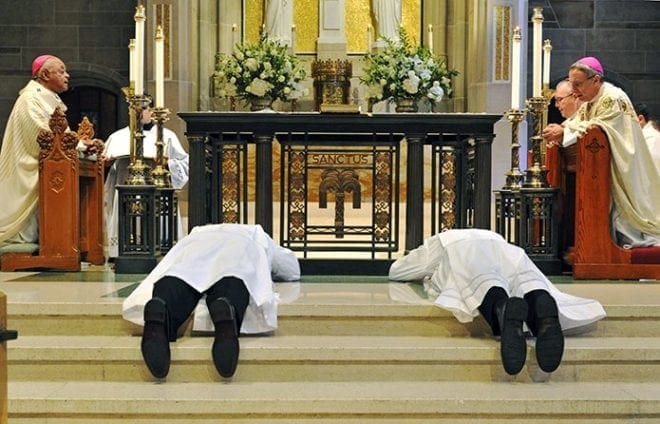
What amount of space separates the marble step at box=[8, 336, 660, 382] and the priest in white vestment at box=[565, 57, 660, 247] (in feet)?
6.56

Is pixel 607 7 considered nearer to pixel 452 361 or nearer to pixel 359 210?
pixel 359 210

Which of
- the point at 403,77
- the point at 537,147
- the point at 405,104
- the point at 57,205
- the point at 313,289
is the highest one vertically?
the point at 403,77

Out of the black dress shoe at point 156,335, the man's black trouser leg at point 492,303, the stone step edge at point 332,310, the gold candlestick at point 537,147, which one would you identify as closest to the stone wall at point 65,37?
the gold candlestick at point 537,147

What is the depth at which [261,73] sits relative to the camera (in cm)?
711

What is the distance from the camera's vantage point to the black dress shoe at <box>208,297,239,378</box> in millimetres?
4215

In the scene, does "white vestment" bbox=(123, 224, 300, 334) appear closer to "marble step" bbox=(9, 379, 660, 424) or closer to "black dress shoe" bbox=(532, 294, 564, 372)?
"marble step" bbox=(9, 379, 660, 424)

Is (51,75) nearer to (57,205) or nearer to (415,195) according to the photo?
(57,205)

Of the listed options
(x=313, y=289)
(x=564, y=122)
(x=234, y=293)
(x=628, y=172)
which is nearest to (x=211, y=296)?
(x=234, y=293)

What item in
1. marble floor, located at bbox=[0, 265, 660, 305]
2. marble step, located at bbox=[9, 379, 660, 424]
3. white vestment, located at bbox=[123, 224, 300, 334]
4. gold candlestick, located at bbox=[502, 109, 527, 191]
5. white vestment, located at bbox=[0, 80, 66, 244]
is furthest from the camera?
white vestment, located at bbox=[0, 80, 66, 244]

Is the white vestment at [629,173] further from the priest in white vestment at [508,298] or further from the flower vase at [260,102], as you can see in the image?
the flower vase at [260,102]

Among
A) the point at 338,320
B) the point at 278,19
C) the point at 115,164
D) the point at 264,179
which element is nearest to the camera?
the point at 338,320

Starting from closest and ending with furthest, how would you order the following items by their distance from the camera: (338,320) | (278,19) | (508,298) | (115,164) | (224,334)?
1. (224,334)
2. (508,298)
3. (338,320)
4. (115,164)
5. (278,19)

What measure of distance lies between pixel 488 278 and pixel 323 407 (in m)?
1.03

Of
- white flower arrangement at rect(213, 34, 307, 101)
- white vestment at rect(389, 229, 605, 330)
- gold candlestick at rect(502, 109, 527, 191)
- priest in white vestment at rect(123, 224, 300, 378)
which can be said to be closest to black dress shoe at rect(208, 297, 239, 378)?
priest in white vestment at rect(123, 224, 300, 378)
